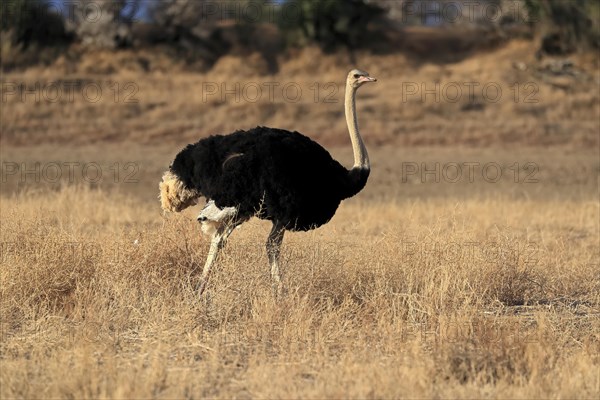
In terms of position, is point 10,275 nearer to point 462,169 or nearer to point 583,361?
point 583,361

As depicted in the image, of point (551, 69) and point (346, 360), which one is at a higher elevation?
point (551, 69)

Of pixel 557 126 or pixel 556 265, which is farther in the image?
pixel 557 126

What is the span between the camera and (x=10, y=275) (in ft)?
21.5

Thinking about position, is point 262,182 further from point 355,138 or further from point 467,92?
point 467,92

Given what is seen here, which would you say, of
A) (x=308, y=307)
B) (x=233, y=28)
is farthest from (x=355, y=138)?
(x=233, y=28)

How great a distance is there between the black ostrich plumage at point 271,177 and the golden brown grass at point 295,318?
13.3 inches

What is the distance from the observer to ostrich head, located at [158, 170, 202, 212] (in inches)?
277

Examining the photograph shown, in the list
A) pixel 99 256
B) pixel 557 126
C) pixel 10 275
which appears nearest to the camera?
pixel 10 275

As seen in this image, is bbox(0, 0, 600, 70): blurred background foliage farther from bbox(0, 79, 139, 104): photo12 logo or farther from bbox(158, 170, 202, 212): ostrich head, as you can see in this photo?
bbox(158, 170, 202, 212): ostrich head

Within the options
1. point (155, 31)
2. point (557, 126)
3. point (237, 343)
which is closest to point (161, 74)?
point (155, 31)

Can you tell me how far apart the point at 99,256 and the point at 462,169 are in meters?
12.4

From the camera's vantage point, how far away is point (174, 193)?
7.06 meters

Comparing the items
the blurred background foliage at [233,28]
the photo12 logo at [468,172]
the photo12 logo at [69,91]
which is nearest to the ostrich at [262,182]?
the photo12 logo at [468,172]

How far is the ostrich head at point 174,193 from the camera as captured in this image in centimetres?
704
